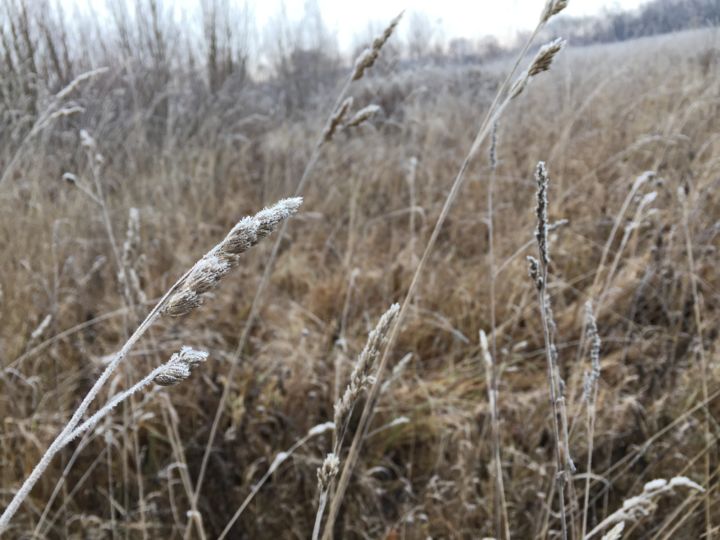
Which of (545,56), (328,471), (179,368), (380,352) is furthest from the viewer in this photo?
(380,352)

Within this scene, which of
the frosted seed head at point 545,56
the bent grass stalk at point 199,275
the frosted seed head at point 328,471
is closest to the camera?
the bent grass stalk at point 199,275

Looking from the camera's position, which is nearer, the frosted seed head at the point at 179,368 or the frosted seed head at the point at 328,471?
the frosted seed head at the point at 179,368

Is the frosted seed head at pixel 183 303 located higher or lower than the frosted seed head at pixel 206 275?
lower

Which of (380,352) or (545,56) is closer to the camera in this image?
(545,56)

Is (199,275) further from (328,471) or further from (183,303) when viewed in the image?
(328,471)

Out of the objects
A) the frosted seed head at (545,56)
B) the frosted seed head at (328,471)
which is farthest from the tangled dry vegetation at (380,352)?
the frosted seed head at (545,56)

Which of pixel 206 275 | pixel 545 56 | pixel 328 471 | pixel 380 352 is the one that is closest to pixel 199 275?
pixel 206 275

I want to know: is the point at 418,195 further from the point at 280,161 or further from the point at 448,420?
the point at 448,420

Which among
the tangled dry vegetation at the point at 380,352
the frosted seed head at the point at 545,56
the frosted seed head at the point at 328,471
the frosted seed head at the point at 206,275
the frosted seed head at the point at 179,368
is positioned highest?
the frosted seed head at the point at 545,56

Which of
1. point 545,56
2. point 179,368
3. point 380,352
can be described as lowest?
point 380,352

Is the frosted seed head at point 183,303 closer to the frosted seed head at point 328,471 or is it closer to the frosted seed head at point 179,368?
the frosted seed head at point 179,368

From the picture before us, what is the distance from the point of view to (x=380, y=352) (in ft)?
3.08

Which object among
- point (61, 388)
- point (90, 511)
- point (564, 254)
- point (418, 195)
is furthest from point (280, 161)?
point (90, 511)

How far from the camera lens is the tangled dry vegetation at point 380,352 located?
1281mm
